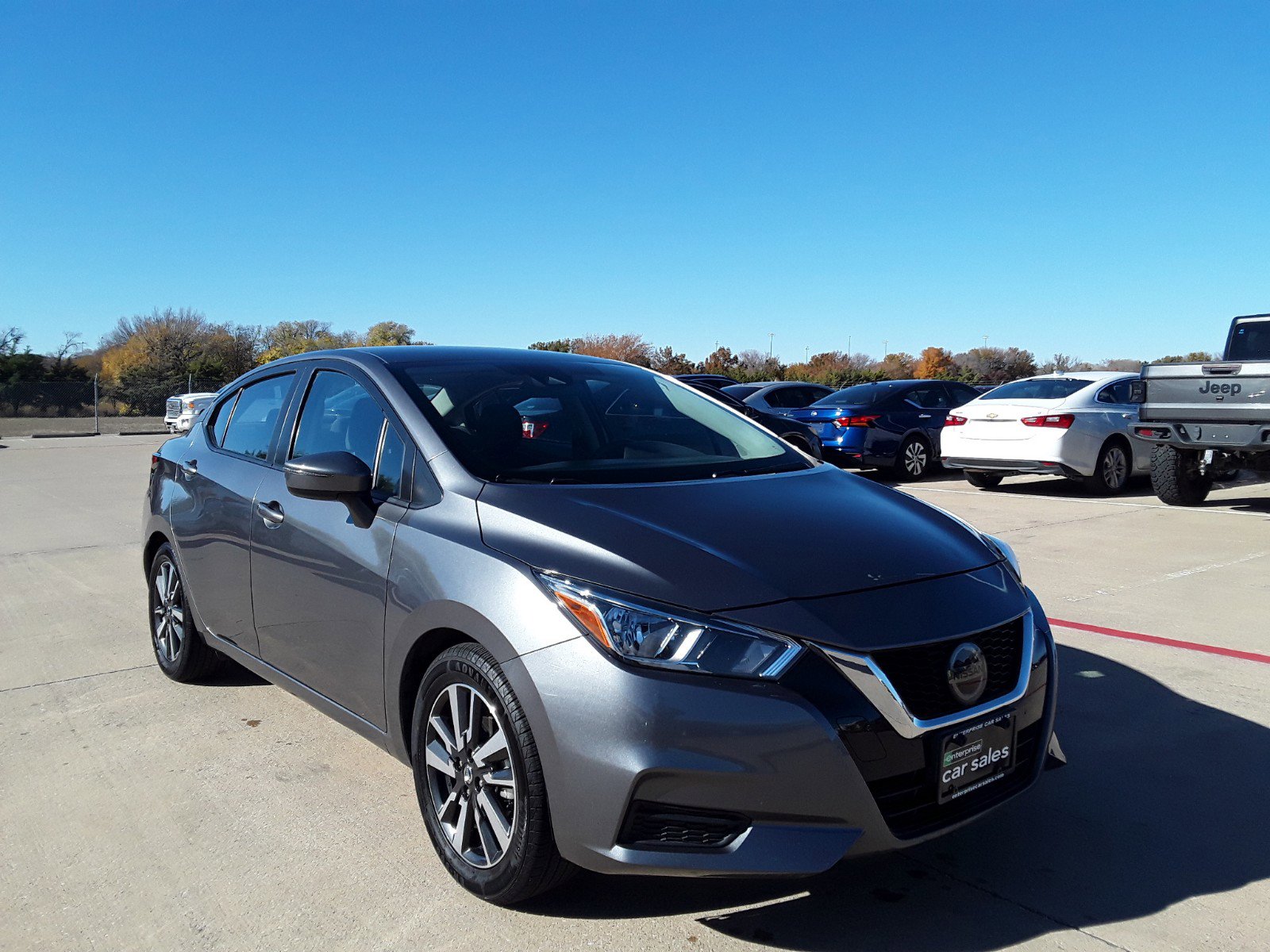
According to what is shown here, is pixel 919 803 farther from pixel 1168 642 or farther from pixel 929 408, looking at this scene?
pixel 929 408

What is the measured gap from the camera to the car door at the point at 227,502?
4.09 m

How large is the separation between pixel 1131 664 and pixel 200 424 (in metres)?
4.68

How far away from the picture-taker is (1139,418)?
10414 mm

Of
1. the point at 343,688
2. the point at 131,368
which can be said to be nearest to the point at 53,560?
the point at 343,688

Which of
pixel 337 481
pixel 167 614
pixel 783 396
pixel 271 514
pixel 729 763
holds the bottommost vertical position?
pixel 167 614

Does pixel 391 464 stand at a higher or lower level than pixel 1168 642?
higher

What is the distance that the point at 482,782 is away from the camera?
279 centimetres

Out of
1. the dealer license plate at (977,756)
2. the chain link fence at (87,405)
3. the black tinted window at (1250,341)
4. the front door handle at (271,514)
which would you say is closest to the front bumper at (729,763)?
the dealer license plate at (977,756)

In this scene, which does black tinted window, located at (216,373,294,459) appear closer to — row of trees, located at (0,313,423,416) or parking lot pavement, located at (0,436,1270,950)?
parking lot pavement, located at (0,436,1270,950)

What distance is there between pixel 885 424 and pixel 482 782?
12.7 meters

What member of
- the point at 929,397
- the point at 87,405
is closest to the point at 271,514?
Answer: the point at 929,397

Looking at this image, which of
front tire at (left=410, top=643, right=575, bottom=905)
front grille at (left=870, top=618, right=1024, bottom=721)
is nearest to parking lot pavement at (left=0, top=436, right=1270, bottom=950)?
front tire at (left=410, top=643, right=575, bottom=905)

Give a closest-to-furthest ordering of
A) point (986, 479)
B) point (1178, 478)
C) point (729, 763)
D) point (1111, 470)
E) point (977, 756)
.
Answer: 1. point (729, 763)
2. point (977, 756)
3. point (1178, 478)
4. point (1111, 470)
5. point (986, 479)

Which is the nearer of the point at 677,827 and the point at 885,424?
the point at 677,827
